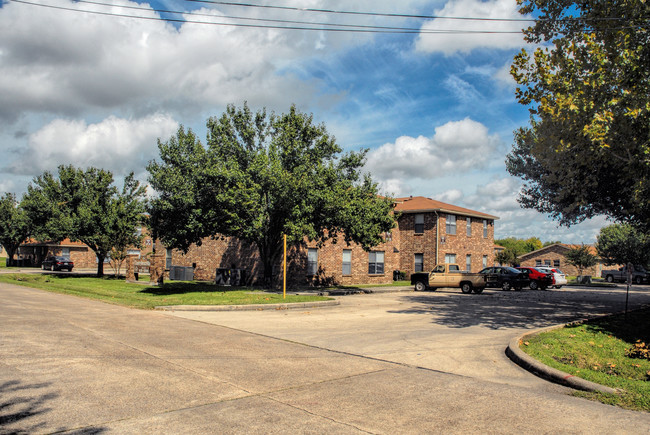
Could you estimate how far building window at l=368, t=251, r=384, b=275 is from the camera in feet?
115

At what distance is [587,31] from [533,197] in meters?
10.6

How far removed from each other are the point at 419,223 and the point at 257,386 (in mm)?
34079

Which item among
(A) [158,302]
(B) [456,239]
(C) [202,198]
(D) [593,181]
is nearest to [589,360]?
(D) [593,181]

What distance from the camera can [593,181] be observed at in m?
16.1

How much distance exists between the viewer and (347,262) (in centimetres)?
3334

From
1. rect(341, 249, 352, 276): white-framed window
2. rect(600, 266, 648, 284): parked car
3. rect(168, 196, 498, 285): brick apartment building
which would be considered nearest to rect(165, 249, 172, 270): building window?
rect(168, 196, 498, 285): brick apartment building

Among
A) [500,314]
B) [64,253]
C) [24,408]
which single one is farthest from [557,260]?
[24,408]

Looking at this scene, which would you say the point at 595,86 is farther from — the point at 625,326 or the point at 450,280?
the point at 450,280

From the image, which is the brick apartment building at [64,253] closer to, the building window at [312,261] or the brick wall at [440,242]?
the building window at [312,261]

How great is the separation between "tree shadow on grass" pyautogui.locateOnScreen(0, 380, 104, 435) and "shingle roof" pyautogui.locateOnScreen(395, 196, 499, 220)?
3249 centimetres

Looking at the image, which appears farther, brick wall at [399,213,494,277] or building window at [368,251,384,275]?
brick wall at [399,213,494,277]

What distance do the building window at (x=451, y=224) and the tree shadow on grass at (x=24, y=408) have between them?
36.1 m

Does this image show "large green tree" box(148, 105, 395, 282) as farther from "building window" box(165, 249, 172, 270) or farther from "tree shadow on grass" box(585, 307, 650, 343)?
"building window" box(165, 249, 172, 270)

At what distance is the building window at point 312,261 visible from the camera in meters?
31.2
